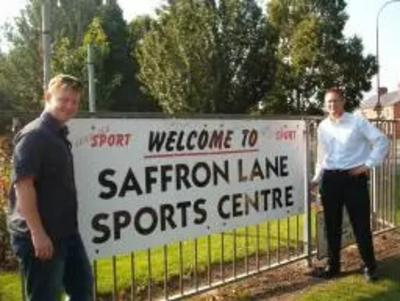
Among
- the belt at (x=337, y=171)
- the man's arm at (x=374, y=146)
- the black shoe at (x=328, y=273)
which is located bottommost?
the black shoe at (x=328, y=273)

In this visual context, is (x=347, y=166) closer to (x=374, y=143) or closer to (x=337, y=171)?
(x=337, y=171)

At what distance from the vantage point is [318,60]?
110 ft

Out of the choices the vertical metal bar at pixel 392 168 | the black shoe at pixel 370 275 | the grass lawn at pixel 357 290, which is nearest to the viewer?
the grass lawn at pixel 357 290

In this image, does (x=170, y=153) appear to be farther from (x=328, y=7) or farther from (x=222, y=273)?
(x=328, y=7)

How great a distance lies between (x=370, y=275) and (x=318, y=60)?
27050mm

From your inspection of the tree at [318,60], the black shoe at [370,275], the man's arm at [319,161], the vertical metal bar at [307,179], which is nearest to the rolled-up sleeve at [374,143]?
the man's arm at [319,161]

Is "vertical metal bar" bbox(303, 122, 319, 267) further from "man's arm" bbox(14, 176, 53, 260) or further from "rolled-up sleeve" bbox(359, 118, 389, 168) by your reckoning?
"man's arm" bbox(14, 176, 53, 260)

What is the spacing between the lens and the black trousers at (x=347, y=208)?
7.14 m

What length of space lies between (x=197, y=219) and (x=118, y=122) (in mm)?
1270

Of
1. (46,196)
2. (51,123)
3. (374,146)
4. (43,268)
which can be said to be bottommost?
(43,268)

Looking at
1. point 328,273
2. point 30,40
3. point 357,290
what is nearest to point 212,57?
point 30,40

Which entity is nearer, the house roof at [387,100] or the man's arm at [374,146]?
the man's arm at [374,146]

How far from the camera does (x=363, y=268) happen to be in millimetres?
7543

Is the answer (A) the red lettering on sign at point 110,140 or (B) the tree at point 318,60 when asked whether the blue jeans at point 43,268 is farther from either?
(B) the tree at point 318,60
